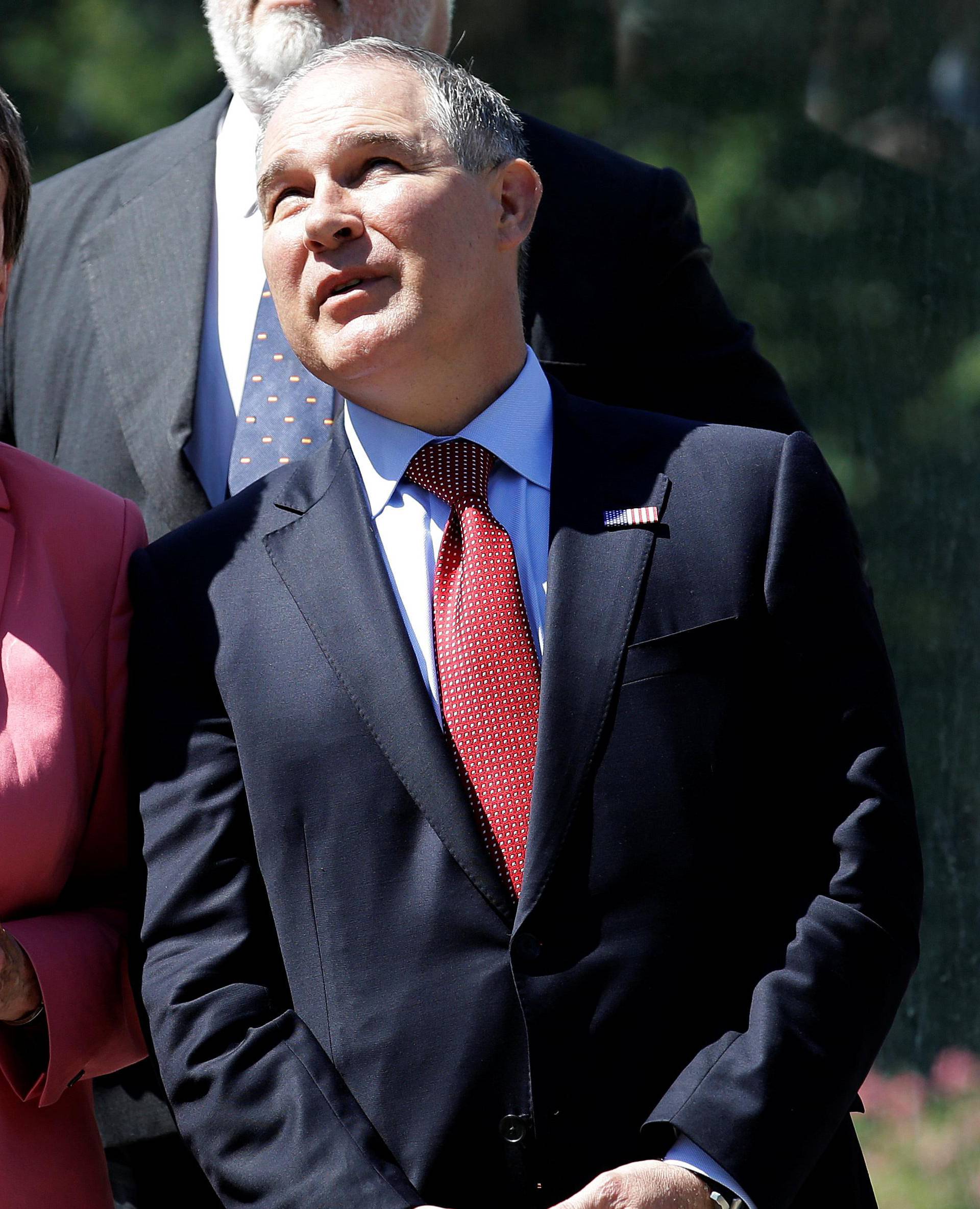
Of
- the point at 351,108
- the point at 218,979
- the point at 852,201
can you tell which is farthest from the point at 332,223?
the point at 852,201

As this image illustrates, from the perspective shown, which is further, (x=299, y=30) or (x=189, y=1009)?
(x=299, y=30)

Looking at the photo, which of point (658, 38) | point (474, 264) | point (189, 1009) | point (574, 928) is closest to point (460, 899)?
point (574, 928)

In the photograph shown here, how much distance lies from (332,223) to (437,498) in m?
0.36

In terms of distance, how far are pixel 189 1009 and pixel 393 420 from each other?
2.51 ft

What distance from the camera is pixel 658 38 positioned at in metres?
4.61

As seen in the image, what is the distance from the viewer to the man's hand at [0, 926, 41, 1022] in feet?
6.50

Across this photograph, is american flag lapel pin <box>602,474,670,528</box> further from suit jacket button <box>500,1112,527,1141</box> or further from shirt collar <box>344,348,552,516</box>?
suit jacket button <box>500,1112,527,1141</box>

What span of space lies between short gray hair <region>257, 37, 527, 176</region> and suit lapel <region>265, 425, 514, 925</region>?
0.42 meters

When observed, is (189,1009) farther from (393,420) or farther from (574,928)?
(393,420)

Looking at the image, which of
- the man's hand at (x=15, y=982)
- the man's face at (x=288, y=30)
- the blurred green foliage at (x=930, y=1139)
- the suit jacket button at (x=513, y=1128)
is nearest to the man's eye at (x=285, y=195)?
the man's face at (x=288, y=30)

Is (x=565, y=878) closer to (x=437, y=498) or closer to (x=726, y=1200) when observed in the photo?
(x=726, y=1200)

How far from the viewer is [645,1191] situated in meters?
1.79

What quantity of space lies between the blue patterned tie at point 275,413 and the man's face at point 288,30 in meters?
0.45

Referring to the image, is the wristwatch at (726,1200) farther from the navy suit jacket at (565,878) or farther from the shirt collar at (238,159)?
the shirt collar at (238,159)
